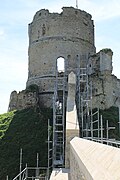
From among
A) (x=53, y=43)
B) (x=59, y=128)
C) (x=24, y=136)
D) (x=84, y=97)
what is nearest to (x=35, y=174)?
(x=24, y=136)

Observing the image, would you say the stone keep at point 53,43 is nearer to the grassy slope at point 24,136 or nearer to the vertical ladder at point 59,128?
the vertical ladder at point 59,128

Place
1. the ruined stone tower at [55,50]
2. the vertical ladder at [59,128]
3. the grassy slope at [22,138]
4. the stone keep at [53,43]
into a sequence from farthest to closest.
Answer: the stone keep at [53,43], the ruined stone tower at [55,50], the vertical ladder at [59,128], the grassy slope at [22,138]

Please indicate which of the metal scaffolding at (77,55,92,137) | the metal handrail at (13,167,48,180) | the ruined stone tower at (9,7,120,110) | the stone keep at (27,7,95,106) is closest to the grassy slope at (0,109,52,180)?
the metal handrail at (13,167,48,180)

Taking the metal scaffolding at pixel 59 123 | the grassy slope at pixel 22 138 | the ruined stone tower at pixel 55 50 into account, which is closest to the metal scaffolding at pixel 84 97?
the ruined stone tower at pixel 55 50

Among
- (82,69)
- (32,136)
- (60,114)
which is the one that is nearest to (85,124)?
(60,114)

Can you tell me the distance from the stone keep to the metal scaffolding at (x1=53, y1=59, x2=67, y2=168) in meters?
1.06

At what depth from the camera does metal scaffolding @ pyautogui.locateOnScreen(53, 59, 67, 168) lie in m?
15.5

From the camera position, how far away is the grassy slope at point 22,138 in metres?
15.1

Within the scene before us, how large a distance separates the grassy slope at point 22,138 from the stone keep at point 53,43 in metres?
3.18

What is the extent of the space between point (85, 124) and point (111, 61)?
5179 millimetres

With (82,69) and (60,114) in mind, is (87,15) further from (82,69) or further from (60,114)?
(60,114)

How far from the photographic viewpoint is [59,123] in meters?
18.3

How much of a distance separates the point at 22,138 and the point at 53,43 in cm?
838

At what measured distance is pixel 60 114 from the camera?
18641mm
